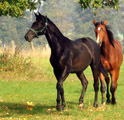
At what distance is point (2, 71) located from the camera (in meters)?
22.3

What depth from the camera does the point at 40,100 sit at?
14.1 metres

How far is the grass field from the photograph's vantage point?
10.0 meters

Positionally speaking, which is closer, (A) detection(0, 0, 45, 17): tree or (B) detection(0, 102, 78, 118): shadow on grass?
(B) detection(0, 102, 78, 118): shadow on grass

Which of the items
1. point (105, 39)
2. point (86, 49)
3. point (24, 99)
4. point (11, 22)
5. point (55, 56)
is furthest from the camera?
point (11, 22)

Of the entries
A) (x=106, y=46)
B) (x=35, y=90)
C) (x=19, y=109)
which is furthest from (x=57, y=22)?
(x=19, y=109)

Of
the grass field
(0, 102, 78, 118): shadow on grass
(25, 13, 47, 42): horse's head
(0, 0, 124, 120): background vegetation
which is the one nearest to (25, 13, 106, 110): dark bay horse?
(25, 13, 47, 42): horse's head

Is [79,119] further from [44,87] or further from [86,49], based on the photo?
→ [44,87]

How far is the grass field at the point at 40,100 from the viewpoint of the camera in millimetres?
10034

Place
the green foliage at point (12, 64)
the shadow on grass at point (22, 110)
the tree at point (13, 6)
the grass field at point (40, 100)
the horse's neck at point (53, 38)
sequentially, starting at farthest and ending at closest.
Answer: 1. the green foliage at point (12, 64)
2. the tree at point (13, 6)
3. the horse's neck at point (53, 38)
4. the shadow on grass at point (22, 110)
5. the grass field at point (40, 100)

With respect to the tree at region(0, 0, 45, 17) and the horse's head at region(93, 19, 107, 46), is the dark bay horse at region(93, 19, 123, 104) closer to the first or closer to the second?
the horse's head at region(93, 19, 107, 46)

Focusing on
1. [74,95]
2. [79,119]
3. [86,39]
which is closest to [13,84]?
[74,95]

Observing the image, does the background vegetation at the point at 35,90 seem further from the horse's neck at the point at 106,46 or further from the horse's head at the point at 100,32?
the horse's neck at the point at 106,46

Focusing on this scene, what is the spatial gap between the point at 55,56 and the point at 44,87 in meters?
8.39

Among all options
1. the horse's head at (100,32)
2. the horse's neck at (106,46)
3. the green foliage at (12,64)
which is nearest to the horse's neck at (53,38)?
the horse's head at (100,32)
